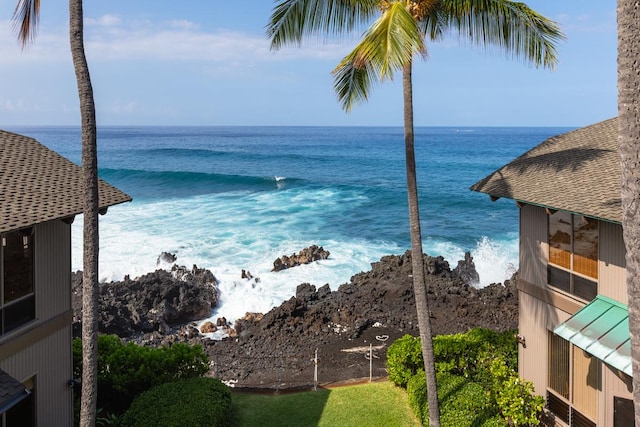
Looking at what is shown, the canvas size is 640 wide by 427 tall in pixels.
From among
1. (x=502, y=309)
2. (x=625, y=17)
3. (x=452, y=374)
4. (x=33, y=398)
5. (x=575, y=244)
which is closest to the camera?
(x=625, y=17)

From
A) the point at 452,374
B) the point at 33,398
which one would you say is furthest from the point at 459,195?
the point at 33,398

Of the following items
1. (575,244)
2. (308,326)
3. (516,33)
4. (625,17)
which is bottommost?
(308,326)

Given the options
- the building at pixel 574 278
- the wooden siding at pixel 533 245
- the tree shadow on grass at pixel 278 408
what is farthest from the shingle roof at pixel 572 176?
the tree shadow on grass at pixel 278 408

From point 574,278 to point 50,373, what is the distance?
11127 mm

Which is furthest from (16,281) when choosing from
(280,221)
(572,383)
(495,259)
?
(280,221)

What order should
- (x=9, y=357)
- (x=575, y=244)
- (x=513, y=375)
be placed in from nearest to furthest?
(x=9, y=357) < (x=575, y=244) < (x=513, y=375)

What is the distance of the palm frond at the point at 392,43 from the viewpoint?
8.55 metres

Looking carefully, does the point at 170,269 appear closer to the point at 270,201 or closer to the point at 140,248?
the point at 140,248

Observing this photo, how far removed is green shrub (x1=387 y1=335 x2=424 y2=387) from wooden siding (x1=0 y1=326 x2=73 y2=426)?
25.1 ft

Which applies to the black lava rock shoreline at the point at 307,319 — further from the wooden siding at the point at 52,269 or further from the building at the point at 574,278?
the wooden siding at the point at 52,269

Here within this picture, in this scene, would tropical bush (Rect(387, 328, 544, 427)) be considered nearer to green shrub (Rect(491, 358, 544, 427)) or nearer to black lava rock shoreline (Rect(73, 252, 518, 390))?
green shrub (Rect(491, 358, 544, 427))

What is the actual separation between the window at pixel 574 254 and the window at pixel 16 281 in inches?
430

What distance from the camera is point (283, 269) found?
3028 centimetres

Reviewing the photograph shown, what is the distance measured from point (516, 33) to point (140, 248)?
27346 millimetres
